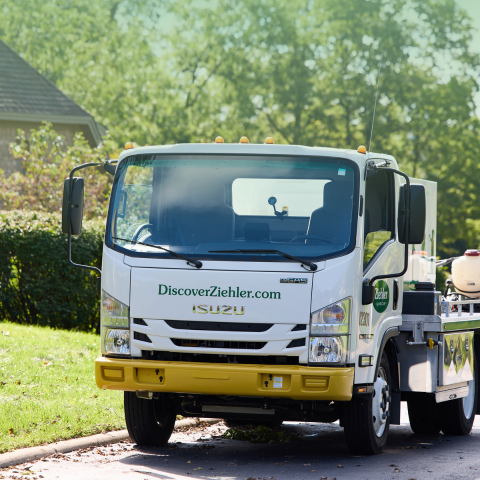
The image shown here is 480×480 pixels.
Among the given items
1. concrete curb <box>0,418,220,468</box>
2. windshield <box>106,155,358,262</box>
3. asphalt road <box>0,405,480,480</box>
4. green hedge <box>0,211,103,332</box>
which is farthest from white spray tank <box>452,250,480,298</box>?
green hedge <box>0,211,103,332</box>

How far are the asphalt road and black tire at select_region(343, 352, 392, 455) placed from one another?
0.44 feet

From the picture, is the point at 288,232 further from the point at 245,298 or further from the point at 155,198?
the point at 155,198

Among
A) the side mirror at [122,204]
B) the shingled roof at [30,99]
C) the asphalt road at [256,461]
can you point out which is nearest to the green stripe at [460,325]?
the asphalt road at [256,461]

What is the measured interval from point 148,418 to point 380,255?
242 centimetres

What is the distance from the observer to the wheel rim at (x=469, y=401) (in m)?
9.33

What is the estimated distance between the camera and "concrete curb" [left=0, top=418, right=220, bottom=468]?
6781 millimetres

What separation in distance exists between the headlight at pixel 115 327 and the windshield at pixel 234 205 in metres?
0.43

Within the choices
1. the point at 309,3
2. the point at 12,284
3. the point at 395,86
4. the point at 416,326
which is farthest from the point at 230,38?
the point at 416,326

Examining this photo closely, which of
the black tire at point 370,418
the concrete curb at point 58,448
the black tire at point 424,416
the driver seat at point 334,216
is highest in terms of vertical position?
the driver seat at point 334,216

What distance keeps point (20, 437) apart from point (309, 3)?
→ 45.0m

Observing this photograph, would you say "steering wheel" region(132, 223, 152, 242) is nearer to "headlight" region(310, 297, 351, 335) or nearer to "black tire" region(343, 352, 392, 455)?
"headlight" region(310, 297, 351, 335)

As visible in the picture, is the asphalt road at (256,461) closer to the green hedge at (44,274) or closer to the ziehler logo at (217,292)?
the ziehler logo at (217,292)

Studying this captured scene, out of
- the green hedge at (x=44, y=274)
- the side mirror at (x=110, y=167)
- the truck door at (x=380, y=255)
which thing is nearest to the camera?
the truck door at (x=380, y=255)

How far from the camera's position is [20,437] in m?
7.37
